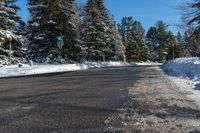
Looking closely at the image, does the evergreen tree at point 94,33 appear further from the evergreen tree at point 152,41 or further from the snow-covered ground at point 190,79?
the evergreen tree at point 152,41

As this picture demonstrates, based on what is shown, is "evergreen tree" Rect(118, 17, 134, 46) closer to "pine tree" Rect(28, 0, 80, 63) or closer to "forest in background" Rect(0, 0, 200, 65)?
"forest in background" Rect(0, 0, 200, 65)

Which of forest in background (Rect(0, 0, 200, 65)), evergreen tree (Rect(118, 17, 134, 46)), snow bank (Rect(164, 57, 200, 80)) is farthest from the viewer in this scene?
evergreen tree (Rect(118, 17, 134, 46))

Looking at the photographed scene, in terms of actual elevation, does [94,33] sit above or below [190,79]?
above

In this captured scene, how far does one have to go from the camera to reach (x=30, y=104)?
8.56 m

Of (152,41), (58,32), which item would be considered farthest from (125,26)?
(58,32)

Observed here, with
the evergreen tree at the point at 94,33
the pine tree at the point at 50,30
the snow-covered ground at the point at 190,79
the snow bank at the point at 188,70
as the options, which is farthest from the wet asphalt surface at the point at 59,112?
the evergreen tree at the point at 94,33

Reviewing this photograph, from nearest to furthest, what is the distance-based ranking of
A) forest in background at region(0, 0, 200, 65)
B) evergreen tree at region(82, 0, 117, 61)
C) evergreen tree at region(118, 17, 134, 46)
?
1. forest in background at region(0, 0, 200, 65)
2. evergreen tree at region(82, 0, 117, 61)
3. evergreen tree at region(118, 17, 134, 46)

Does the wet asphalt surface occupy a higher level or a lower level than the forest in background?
lower

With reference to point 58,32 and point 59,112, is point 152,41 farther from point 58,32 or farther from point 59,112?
point 59,112

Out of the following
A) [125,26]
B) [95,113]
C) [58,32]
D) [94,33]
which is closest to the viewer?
[95,113]

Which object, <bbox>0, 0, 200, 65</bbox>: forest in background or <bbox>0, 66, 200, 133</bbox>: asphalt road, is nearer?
<bbox>0, 66, 200, 133</bbox>: asphalt road

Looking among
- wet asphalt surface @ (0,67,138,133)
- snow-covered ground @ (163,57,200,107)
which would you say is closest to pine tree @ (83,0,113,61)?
snow-covered ground @ (163,57,200,107)

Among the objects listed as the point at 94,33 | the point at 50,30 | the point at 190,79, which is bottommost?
the point at 190,79

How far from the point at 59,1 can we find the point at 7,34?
13.7 m
